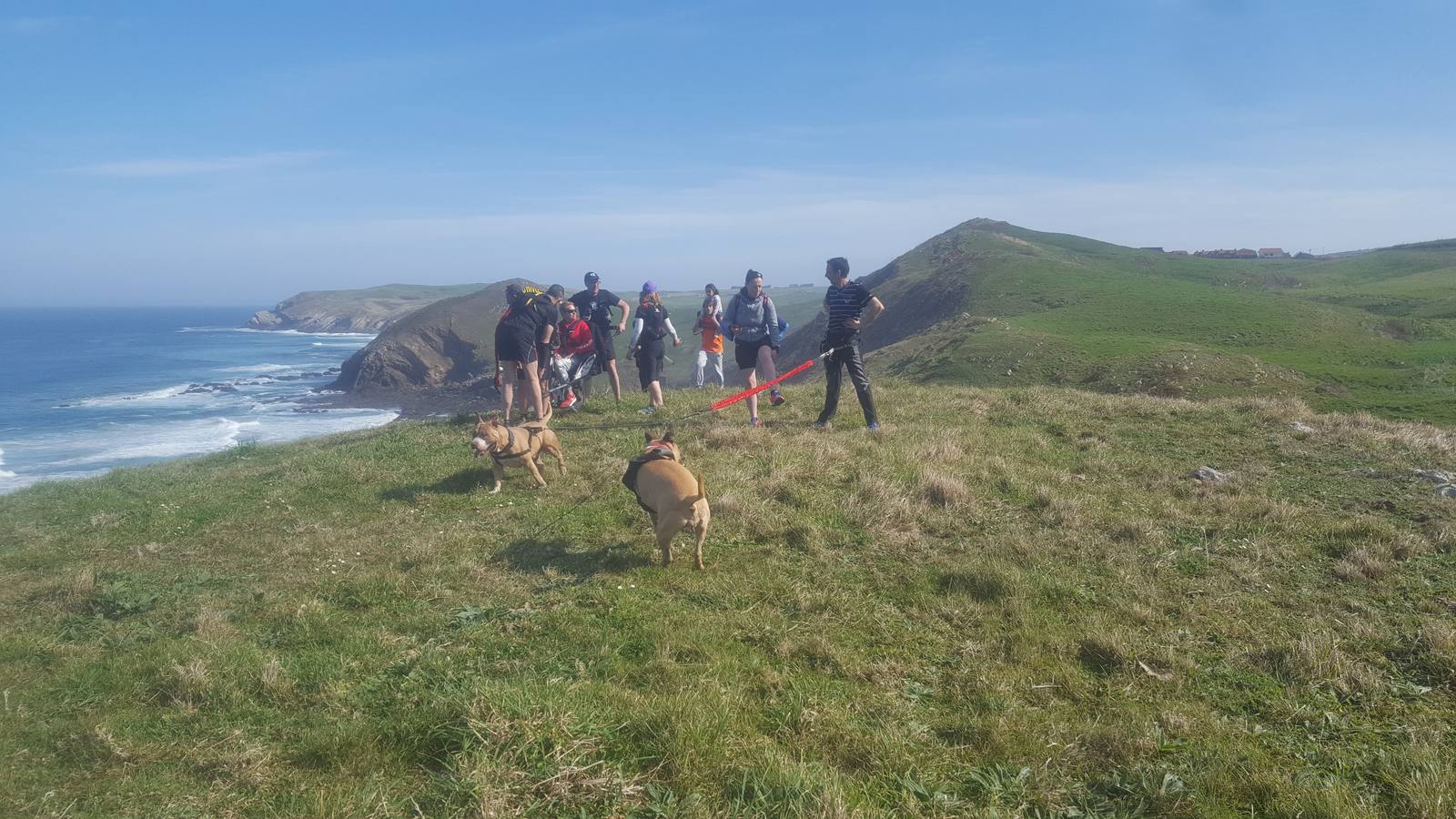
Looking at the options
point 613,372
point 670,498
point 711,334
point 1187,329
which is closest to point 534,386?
point 613,372

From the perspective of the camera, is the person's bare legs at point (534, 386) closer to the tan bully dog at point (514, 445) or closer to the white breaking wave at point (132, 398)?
the tan bully dog at point (514, 445)

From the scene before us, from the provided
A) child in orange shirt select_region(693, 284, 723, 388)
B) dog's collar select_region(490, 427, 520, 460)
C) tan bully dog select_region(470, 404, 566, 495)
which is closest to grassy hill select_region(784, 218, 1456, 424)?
child in orange shirt select_region(693, 284, 723, 388)

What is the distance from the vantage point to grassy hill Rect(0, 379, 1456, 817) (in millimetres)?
3709

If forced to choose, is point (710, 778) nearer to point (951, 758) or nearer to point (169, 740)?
point (951, 758)

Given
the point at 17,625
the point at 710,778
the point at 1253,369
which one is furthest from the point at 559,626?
the point at 1253,369

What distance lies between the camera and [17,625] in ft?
20.0

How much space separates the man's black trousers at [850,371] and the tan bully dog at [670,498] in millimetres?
5112

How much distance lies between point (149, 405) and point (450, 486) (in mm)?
65658

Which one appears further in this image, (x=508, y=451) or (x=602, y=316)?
(x=602, y=316)

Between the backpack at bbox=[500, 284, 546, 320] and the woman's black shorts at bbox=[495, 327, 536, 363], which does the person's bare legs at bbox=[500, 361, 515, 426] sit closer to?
the woman's black shorts at bbox=[495, 327, 536, 363]

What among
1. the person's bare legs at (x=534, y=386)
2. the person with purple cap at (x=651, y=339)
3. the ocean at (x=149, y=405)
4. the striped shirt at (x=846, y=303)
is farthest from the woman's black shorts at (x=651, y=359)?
the ocean at (x=149, y=405)

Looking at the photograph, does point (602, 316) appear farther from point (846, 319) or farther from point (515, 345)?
point (846, 319)

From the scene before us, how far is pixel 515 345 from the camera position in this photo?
12391 millimetres

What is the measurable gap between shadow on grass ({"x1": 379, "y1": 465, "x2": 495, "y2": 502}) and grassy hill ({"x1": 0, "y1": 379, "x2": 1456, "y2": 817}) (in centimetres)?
8
